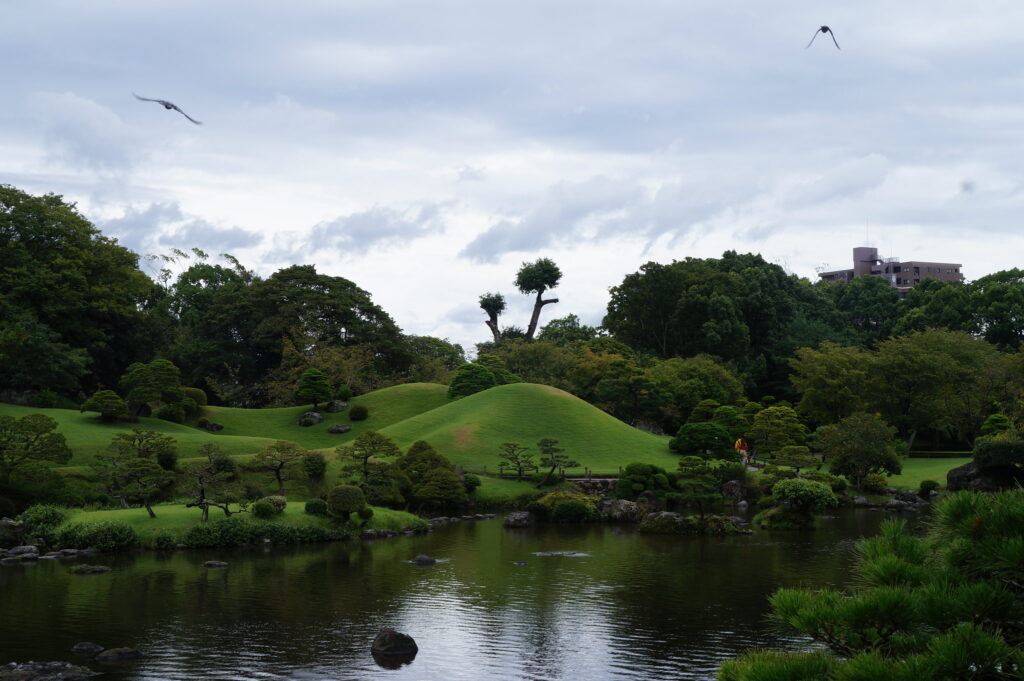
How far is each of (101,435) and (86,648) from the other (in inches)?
1459

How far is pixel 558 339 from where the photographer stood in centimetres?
10731

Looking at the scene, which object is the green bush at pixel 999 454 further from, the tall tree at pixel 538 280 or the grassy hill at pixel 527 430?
the tall tree at pixel 538 280

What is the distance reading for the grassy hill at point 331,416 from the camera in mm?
71562

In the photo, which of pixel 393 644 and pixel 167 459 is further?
pixel 167 459

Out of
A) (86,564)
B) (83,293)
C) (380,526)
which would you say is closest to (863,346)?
(380,526)

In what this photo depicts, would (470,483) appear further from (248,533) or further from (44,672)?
(44,672)

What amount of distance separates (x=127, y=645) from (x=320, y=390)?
52720mm

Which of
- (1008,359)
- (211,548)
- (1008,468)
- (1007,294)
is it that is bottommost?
(211,548)

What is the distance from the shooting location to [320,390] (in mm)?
75250

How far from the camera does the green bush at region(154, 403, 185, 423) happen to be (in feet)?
221

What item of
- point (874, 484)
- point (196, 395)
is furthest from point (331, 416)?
point (874, 484)

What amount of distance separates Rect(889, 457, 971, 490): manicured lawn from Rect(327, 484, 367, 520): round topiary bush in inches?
1451

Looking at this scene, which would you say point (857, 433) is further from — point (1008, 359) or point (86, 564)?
point (86, 564)

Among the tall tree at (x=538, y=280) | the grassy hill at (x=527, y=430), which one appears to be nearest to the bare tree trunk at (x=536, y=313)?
the tall tree at (x=538, y=280)
